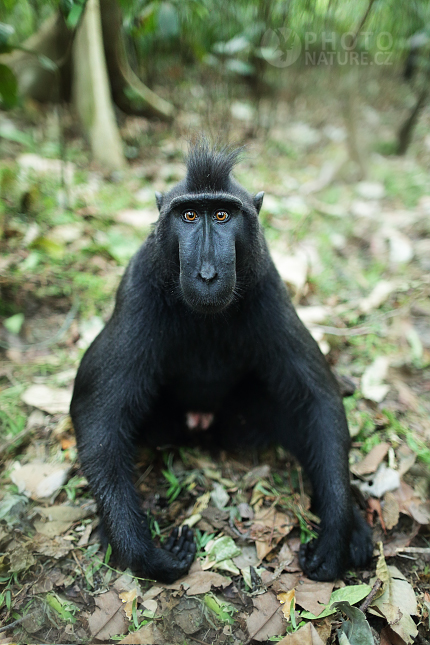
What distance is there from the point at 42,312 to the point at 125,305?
187 cm

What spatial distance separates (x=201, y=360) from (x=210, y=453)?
0.83 meters

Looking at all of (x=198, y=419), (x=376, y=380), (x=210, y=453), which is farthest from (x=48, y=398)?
(x=376, y=380)

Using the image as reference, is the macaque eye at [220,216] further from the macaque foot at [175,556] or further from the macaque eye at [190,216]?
the macaque foot at [175,556]

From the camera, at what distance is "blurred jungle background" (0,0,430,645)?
250cm

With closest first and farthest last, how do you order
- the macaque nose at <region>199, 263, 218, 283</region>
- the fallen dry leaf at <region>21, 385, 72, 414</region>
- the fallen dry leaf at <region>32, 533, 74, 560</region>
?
the macaque nose at <region>199, 263, 218, 283</region>, the fallen dry leaf at <region>32, 533, 74, 560</region>, the fallen dry leaf at <region>21, 385, 72, 414</region>

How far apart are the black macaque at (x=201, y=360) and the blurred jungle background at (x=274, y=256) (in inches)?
7.9

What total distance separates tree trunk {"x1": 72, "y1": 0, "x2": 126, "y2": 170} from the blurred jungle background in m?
0.03

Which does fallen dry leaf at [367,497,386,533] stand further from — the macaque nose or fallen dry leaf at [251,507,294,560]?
the macaque nose

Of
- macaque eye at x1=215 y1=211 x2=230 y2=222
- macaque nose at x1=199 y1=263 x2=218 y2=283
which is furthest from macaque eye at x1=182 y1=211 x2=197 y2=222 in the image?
macaque nose at x1=199 y1=263 x2=218 y2=283

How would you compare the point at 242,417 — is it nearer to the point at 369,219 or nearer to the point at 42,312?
the point at 42,312

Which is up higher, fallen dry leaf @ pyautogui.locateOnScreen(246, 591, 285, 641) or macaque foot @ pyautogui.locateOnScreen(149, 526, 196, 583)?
macaque foot @ pyautogui.locateOnScreen(149, 526, 196, 583)

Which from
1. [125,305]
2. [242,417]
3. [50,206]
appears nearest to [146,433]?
[242,417]

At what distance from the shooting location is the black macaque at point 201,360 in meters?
2.51

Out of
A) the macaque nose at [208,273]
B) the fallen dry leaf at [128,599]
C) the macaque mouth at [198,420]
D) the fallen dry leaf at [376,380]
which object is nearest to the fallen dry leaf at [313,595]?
the fallen dry leaf at [128,599]
